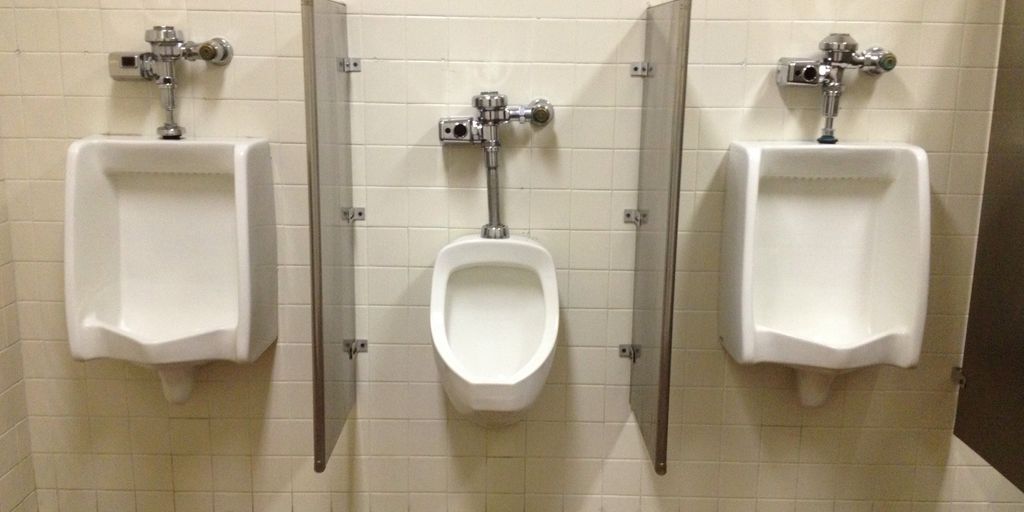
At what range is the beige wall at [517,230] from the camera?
2121 millimetres

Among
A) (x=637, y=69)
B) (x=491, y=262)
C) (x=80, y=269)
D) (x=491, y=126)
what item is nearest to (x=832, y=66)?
(x=637, y=69)

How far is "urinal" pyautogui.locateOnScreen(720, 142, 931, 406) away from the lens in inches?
78.1

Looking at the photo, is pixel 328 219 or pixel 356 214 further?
pixel 356 214

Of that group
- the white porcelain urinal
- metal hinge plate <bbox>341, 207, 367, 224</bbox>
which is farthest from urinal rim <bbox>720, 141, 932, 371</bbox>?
the white porcelain urinal

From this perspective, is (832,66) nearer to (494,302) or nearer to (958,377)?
(958,377)

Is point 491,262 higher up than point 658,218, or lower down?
lower down

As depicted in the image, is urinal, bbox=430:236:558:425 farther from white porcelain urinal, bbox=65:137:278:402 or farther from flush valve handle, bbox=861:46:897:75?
flush valve handle, bbox=861:46:897:75

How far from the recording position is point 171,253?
2168 millimetres

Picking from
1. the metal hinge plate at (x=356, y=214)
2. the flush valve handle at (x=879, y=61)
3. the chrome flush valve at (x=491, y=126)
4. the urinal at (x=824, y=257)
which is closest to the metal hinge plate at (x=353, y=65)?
the chrome flush valve at (x=491, y=126)

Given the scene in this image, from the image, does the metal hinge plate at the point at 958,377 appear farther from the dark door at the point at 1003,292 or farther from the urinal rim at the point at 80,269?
the urinal rim at the point at 80,269

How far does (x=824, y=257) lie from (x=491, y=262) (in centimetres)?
88

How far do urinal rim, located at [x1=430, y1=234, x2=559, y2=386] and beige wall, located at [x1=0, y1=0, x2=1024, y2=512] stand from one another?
0.46 feet

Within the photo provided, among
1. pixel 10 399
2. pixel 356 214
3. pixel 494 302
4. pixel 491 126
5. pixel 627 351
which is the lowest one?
pixel 10 399

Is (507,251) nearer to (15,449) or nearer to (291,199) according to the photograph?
(291,199)
